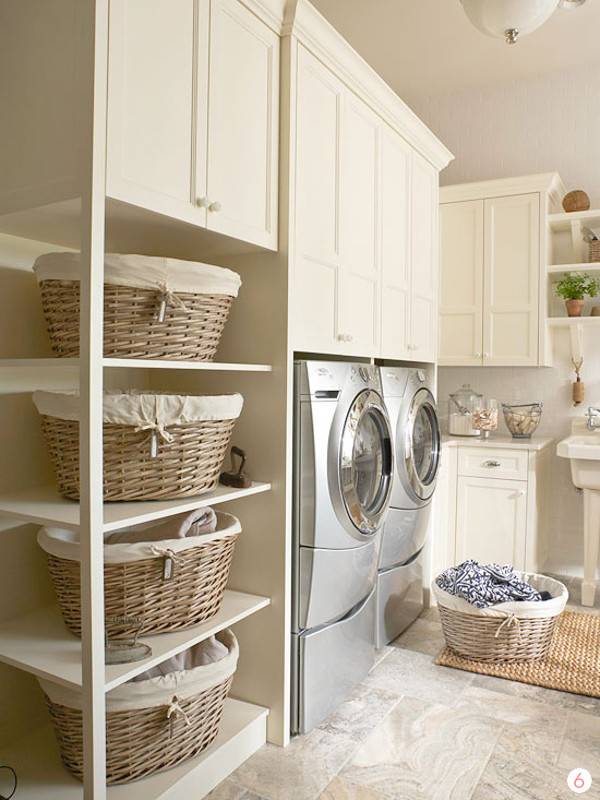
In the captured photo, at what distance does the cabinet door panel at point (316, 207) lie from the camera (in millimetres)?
2117

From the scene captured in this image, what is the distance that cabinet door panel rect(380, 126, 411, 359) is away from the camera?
274cm

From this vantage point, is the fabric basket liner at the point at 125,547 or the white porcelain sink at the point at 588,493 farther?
Result: the white porcelain sink at the point at 588,493

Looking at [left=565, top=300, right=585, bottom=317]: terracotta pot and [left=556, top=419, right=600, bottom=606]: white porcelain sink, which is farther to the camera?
[left=565, top=300, right=585, bottom=317]: terracotta pot

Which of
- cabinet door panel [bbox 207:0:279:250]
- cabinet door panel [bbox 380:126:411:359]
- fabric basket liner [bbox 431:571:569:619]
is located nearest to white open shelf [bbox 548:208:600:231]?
cabinet door panel [bbox 380:126:411:359]

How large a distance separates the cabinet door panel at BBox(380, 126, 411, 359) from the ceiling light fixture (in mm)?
580

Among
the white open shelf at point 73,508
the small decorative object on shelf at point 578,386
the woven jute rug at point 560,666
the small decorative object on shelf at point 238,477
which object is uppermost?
the small decorative object on shelf at point 578,386

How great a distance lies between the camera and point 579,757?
2043mm

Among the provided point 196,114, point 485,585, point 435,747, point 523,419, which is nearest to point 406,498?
point 485,585

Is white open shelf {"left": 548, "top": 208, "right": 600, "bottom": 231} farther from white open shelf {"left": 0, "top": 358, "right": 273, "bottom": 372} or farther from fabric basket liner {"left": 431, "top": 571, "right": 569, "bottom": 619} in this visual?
white open shelf {"left": 0, "top": 358, "right": 273, "bottom": 372}

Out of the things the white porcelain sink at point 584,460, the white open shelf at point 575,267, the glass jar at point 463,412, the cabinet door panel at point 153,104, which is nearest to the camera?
the cabinet door panel at point 153,104

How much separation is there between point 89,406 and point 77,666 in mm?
607

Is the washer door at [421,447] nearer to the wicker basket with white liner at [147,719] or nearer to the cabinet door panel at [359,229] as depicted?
the cabinet door panel at [359,229]

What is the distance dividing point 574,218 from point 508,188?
1.30ft

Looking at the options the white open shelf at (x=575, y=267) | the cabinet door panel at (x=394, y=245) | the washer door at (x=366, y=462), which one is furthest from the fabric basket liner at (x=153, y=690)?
the white open shelf at (x=575, y=267)
